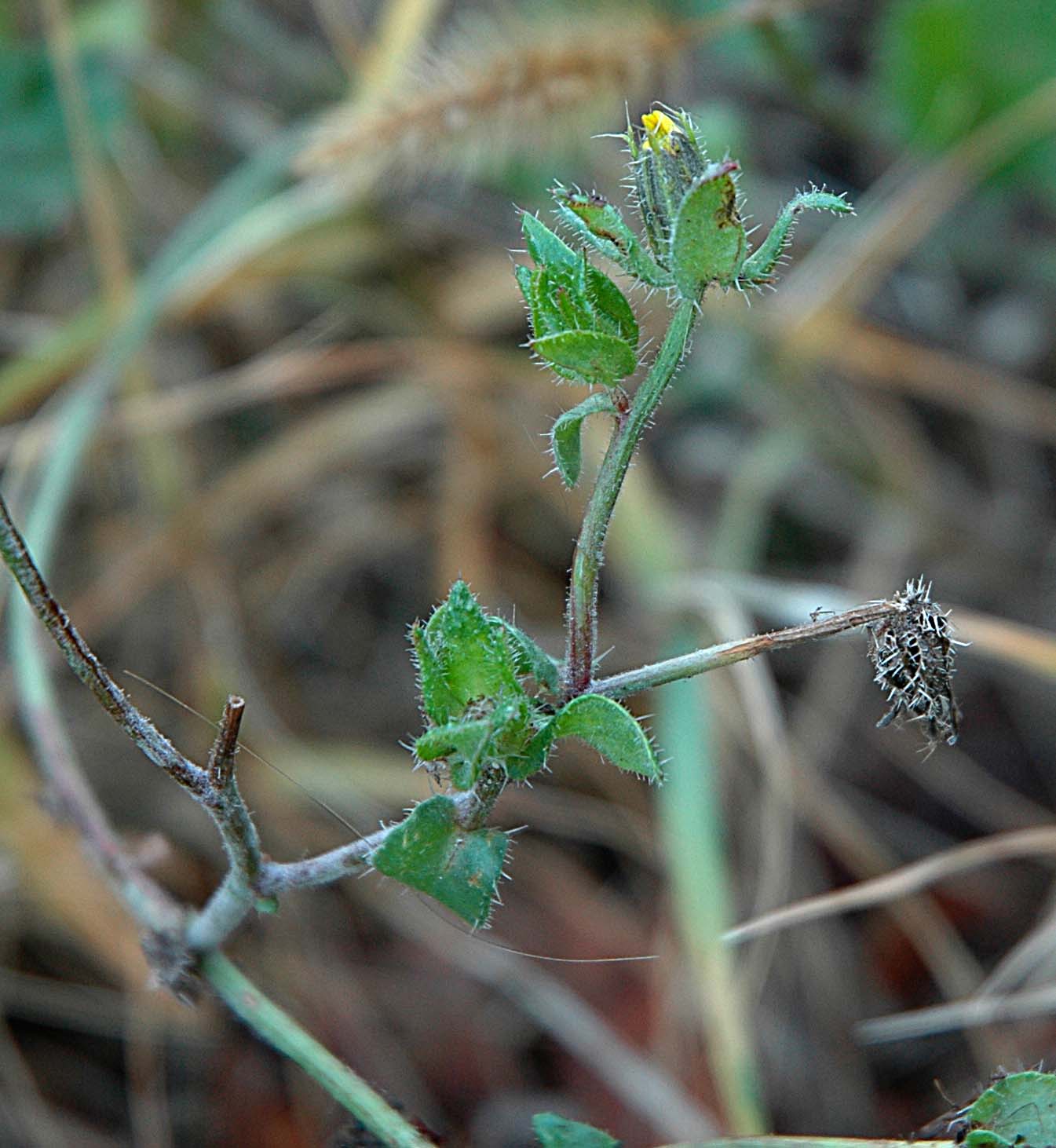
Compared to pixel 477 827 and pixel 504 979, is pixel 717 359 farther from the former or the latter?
pixel 477 827

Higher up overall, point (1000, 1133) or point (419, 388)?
point (419, 388)

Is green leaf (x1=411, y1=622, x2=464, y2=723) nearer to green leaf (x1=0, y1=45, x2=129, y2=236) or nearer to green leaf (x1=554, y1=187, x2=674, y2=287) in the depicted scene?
green leaf (x1=554, y1=187, x2=674, y2=287)

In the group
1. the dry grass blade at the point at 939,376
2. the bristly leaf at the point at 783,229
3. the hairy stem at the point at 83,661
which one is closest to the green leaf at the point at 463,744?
the hairy stem at the point at 83,661

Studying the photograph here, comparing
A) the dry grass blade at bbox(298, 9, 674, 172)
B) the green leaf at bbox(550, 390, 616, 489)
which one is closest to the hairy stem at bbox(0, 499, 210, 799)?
the green leaf at bbox(550, 390, 616, 489)

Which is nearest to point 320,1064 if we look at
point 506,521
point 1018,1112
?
point 1018,1112

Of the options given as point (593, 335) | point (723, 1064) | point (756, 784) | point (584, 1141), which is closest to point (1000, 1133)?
point (584, 1141)

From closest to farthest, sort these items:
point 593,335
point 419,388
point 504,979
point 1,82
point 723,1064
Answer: point 593,335, point 723,1064, point 504,979, point 1,82, point 419,388

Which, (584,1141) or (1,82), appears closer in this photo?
(584,1141)
